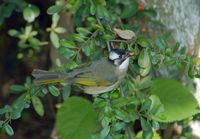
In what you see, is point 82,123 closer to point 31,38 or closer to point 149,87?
point 149,87

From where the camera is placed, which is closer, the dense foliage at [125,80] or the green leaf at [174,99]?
the dense foliage at [125,80]

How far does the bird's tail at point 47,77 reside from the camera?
10.3ft

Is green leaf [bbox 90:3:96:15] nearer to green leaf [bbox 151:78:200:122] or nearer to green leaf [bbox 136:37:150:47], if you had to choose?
green leaf [bbox 136:37:150:47]

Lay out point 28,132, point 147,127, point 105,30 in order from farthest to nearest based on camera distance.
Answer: point 28,132 < point 105,30 < point 147,127

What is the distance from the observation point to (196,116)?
13.4 feet

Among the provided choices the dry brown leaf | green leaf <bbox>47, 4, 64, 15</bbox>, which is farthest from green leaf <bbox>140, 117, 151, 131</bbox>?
green leaf <bbox>47, 4, 64, 15</bbox>

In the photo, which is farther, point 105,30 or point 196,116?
point 196,116

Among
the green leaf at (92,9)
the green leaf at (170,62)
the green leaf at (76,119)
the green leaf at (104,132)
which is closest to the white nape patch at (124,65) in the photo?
the green leaf at (170,62)

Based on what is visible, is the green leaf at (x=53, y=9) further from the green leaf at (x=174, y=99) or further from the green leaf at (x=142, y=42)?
the green leaf at (x=174, y=99)

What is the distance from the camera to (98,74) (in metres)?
3.36

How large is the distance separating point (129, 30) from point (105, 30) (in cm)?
19

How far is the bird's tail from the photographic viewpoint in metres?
3.15

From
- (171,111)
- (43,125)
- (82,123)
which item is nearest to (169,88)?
(171,111)

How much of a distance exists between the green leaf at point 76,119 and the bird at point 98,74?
2.05 ft
